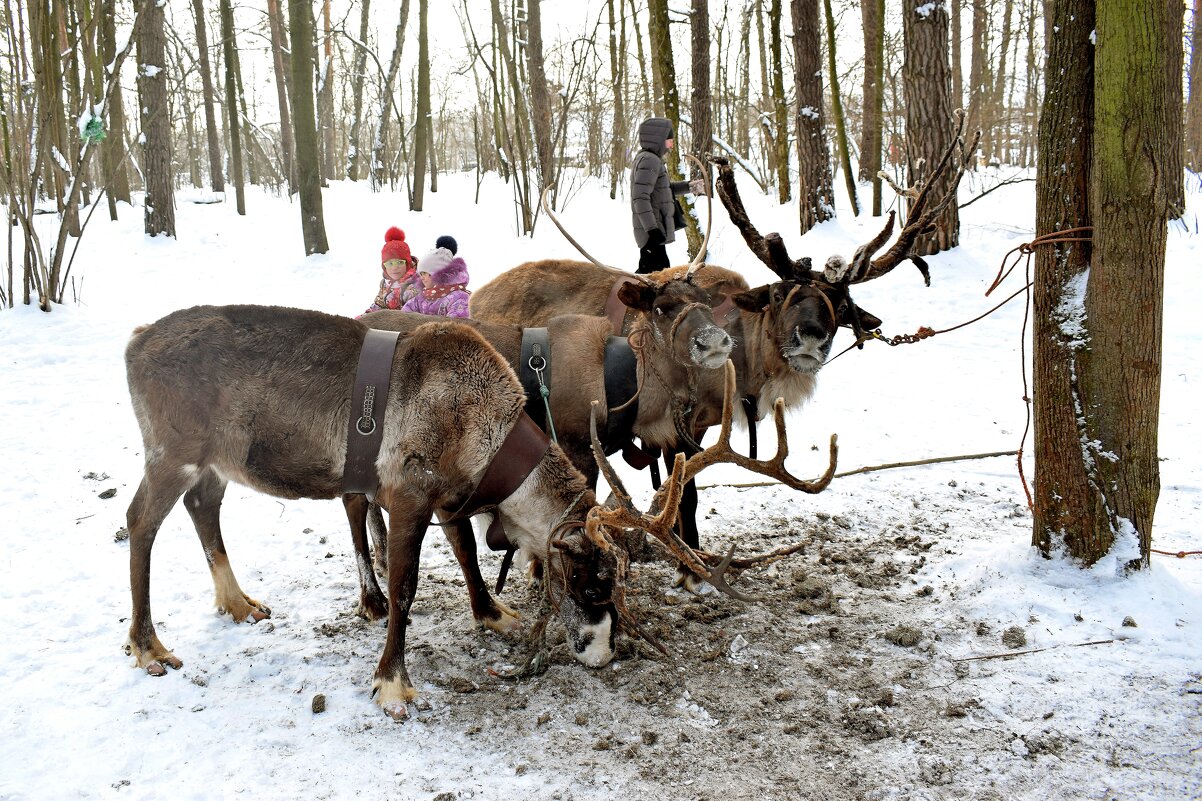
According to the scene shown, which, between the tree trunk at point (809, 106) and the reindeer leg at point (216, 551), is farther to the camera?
the tree trunk at point (809, 106)

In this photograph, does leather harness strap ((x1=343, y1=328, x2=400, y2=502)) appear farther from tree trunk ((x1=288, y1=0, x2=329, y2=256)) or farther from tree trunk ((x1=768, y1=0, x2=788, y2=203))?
tree trunk ((x1=768, y1=0, x2=788, y2=203))

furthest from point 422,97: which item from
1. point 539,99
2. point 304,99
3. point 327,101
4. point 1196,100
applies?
point 1196,100

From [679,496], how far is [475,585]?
1.40 m

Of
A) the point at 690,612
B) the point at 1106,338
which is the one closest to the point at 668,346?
the point at 690,612

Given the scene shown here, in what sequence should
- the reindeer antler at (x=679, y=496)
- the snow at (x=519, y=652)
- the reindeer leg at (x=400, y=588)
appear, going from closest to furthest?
the snow at (x=519, y=652) < the reindeer antler at (x=679, y=496) < the reindeer leg at (x=400, y=588)

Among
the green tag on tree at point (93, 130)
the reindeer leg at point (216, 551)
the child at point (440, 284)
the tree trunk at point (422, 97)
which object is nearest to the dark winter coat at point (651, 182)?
the child at point (440, 284)

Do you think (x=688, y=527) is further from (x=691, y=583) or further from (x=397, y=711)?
(x=397, y=711)

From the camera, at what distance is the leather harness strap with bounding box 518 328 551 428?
4211 mm

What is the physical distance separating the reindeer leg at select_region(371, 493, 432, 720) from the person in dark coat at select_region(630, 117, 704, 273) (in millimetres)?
4699

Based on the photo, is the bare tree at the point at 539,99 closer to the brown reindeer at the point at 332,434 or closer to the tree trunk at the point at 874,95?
the tree trunk at the point at 874,95

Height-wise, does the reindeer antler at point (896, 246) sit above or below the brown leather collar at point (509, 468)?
above

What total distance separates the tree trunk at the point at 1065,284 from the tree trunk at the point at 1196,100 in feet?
43.5

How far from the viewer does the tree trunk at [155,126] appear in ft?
42.8

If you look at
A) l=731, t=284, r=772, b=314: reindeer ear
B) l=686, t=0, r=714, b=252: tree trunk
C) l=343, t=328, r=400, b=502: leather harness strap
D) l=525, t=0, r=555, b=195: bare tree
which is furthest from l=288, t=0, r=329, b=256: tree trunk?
A: l=343, t=328, r=400, b=502: leather harness strap
